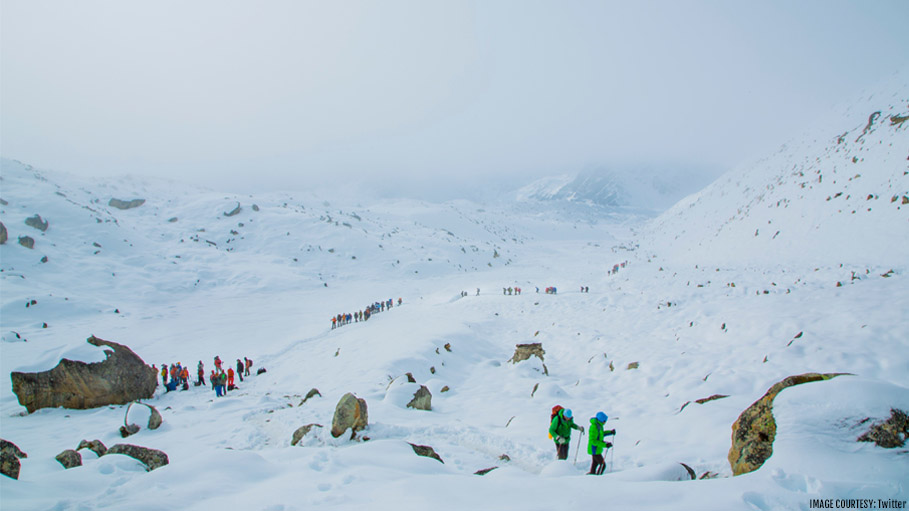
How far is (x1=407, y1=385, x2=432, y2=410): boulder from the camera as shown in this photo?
39.5 ft

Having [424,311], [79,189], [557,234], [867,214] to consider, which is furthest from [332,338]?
[557,234]

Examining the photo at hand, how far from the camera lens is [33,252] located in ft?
130

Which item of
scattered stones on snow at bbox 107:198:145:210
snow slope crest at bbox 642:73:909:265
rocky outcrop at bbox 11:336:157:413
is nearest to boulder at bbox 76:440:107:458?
rocky outcrop at bbox 11:336:157:413

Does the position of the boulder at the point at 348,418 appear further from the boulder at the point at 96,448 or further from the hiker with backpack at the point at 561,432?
the boulder at the point at 96,448

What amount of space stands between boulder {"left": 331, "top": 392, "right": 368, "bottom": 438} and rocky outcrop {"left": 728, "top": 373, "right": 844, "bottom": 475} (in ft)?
24.8

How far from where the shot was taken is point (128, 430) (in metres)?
11.0

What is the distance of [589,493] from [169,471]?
6444 millimetres

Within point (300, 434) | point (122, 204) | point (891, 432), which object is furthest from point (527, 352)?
point (122, 204)

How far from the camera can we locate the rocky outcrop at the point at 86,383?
12969mm

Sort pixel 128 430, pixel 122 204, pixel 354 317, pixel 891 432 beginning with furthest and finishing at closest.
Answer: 1. pixel 122 204
2. pixel 354 317
3. pixel 128 430
4. pixel 891 432

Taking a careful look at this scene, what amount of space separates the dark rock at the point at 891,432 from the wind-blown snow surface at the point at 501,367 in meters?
0.09

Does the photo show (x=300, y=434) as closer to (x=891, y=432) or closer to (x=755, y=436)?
(x=755, y=436)

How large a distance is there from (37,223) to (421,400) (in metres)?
61.9

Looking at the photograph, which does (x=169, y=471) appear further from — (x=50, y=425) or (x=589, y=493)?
(x=50, y=425)
